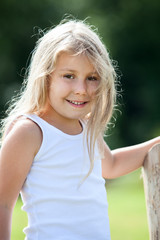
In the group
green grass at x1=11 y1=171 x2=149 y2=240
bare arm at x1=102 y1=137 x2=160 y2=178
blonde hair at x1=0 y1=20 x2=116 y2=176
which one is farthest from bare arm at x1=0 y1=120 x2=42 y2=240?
green grass at x1=11 y1=171 x2=149 y2=240

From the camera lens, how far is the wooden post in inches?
87.8

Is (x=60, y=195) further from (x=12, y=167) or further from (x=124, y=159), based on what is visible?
(x=124, y=159)

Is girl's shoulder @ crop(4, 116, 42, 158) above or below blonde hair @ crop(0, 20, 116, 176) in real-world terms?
below

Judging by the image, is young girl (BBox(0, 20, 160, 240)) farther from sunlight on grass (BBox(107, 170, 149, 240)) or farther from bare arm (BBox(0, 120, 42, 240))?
sunlight on grass (BBox(107, 170, 149, 240))

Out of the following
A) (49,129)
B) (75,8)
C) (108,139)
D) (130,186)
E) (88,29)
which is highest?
(75,8)

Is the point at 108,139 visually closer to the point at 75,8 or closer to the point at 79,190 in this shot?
the point at 75,8

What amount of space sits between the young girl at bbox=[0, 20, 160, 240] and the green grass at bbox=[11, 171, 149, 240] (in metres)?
2.70

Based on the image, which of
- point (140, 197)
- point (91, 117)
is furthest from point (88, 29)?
A: point (140, 197)

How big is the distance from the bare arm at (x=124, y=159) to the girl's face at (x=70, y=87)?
0.34m

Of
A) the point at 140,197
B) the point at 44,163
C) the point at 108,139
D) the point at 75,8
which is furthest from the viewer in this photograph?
the point at 75,8

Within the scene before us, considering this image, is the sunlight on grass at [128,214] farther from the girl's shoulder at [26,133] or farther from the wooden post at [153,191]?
the girl's shoulder at [26,133]

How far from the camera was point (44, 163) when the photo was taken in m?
2.18

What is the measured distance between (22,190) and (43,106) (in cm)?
39

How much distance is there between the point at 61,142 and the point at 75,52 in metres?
0.40
